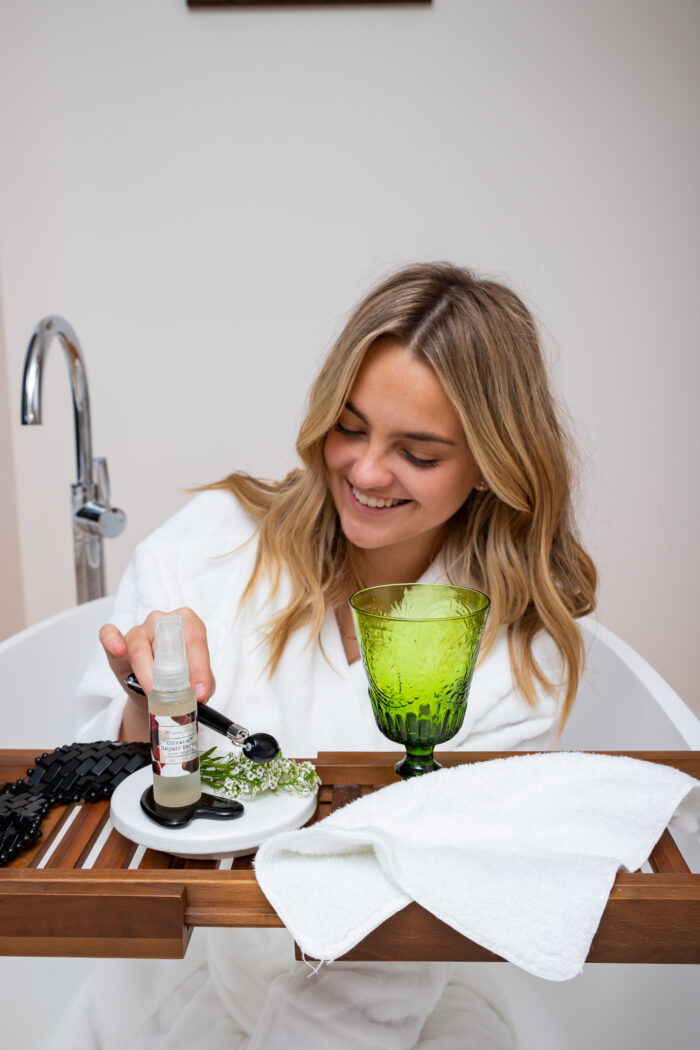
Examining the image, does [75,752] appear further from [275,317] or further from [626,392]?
[626,392]

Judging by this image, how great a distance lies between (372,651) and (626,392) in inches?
77.8

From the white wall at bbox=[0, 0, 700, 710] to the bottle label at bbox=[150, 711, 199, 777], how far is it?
1.82m

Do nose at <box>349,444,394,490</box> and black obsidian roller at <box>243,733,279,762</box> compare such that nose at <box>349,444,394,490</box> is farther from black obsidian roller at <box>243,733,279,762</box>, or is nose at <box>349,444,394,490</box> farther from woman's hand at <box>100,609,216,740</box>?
black obsidian roller at <box>243,733,279,762</box>

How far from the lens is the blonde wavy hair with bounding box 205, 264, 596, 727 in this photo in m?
1.25

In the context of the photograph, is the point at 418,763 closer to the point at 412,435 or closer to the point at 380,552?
the point at 412,435

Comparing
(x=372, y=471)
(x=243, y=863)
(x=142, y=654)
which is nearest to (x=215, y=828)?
(x=243, y=863)

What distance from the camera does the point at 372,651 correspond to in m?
0.82

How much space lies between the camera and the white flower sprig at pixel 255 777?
2.68 feet

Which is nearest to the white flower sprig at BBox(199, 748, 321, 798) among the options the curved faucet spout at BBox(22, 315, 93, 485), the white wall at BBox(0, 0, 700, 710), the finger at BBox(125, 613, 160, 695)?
the finger at BBox(125, 613, 160, 695)

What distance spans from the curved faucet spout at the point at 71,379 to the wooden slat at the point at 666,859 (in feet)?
4.17

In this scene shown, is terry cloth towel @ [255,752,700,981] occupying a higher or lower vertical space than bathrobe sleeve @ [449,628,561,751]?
higher

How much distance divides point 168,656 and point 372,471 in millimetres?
535

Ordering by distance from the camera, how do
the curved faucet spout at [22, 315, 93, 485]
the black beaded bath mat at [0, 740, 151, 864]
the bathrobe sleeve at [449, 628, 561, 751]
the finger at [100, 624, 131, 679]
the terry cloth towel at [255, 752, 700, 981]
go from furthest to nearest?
the curved faucet spout at [22, 315, 93, 485] < the bathrobe sleeve at [449, 628, 561, 751] < the finger at [100, 624, 131, 679] < the black beaded bath mat at [0, 740, 151, 864] < the terry cloth towel at [255, 752, 700, 981]

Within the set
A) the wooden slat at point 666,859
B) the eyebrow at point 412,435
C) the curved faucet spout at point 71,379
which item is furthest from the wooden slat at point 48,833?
the curved faucet spout at point 71,379
